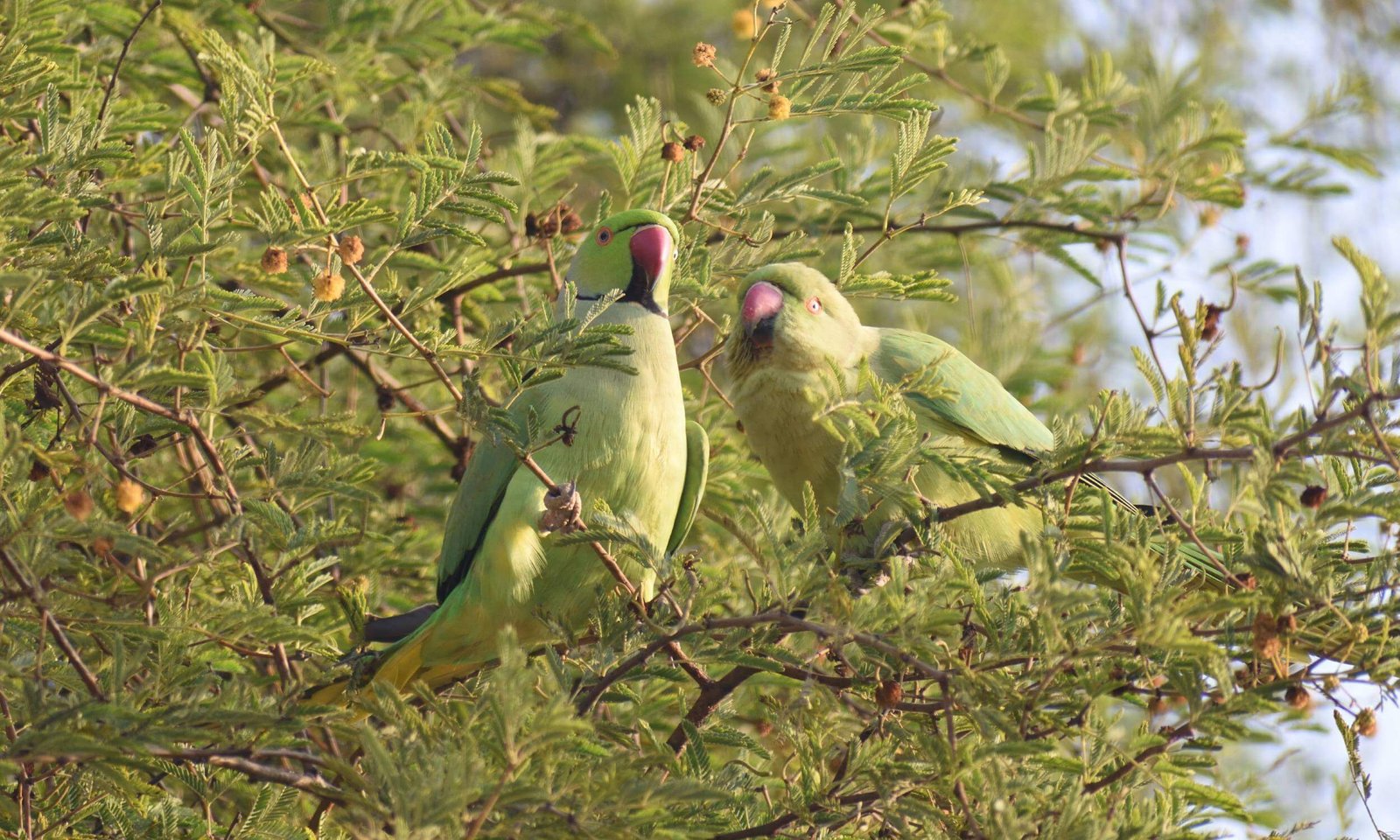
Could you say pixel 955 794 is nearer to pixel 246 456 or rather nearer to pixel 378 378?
pixel 246 456

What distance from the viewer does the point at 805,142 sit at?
4602 mm

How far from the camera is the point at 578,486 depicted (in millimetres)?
3250

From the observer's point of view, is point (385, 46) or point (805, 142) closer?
point (385, 46)

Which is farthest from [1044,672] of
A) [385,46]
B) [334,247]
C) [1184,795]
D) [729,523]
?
[385,46]

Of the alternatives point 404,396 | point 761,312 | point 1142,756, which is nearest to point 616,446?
point 761,312

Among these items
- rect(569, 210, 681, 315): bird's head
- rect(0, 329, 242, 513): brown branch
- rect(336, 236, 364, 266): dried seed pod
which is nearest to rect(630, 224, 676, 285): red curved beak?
rect(569, 210, 681, 315): bird's head

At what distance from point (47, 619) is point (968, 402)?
95.7 inches

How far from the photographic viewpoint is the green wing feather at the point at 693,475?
3.58 meters

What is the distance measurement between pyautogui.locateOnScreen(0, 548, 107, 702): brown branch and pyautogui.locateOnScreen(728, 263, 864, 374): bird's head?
193cm

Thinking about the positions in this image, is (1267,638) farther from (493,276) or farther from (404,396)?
(404,396)

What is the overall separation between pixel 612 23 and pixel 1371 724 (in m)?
5.86

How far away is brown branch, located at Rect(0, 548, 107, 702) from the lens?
2193mm

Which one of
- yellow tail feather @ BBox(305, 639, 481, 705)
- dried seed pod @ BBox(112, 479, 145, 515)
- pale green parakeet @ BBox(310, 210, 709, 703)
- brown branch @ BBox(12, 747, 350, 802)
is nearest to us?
brown branch @ BBox(12, 747, 350, 802)

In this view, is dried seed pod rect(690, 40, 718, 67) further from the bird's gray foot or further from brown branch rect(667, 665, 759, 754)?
brown branch rect(667, 665, 759, 754)
